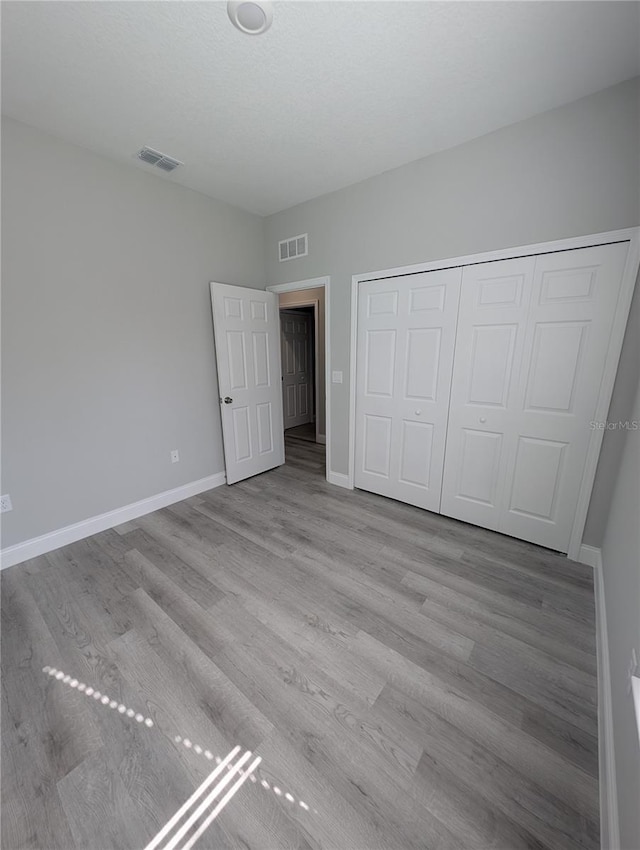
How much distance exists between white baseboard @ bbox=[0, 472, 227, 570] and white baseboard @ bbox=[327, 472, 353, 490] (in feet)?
3.94

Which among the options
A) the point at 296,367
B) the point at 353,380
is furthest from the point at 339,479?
the point at 296,367

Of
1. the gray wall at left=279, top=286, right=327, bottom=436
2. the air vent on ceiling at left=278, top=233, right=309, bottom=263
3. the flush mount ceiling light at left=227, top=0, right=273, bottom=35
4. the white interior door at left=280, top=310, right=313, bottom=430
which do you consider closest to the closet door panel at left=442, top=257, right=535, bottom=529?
the air vent on ceiling at left=278, top=233, right=309, bottom=263

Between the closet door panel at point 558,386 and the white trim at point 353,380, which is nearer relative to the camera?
the closet door panel at point 558,386

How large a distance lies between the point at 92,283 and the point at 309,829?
3167mm

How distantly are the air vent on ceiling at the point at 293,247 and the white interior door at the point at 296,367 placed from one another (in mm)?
2033

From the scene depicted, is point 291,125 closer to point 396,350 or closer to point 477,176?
point 477,176

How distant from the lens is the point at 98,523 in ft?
8.48

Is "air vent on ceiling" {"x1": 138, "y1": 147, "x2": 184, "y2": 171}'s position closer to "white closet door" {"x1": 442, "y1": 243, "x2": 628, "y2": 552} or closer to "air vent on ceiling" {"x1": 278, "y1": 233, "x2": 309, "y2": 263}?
"air vent on ceiling" {"x1": 278, "y1": 233, "x2": 309, "y2": 263}

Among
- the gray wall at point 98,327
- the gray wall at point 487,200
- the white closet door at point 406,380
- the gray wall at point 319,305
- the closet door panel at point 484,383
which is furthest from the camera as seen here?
the gray wall at point 319,305

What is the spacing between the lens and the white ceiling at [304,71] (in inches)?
54.2

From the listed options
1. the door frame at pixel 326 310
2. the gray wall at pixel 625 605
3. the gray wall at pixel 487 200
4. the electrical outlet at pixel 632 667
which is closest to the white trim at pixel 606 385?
the gray wall at pixel 625 605

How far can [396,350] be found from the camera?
2773 millimetres

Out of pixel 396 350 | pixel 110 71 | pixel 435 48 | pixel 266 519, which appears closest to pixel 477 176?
pixel 435 48

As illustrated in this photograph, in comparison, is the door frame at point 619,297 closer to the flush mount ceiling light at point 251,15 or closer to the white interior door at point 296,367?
the flush mount ceiling light at point 251,15
